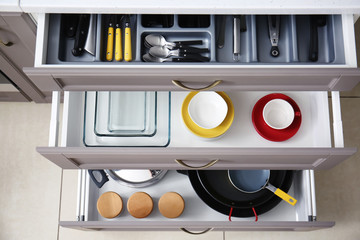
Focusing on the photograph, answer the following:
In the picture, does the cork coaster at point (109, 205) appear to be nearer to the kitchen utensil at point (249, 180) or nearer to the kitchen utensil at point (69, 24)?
the kitchen utensil at point (249, 180)

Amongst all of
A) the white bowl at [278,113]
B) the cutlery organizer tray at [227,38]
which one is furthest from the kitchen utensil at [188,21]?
the white bowl at [278,113]

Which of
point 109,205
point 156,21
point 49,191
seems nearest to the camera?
point 156,21

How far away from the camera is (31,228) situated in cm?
182

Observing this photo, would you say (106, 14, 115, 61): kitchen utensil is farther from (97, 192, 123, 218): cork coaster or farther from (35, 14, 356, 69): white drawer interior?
(97, 192, 123, 218): cork coaster

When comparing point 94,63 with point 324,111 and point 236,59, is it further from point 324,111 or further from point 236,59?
point 324,111

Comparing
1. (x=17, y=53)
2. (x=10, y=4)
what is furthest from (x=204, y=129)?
(x=17, y=53)

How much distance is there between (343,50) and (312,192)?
52 centimetres

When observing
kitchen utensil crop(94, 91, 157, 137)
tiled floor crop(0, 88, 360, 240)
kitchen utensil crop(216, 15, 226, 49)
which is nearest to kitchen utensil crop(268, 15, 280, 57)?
kitchen utensil crop(216, 15, 226, 49)

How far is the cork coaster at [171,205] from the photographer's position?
135 cm

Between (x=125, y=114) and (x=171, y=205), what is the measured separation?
0.37m

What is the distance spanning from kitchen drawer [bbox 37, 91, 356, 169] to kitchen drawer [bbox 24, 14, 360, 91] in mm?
116

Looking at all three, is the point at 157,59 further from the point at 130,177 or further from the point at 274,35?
the point at 130,177

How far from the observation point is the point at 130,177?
1.39 metres

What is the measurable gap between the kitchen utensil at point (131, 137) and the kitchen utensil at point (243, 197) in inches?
10.1
